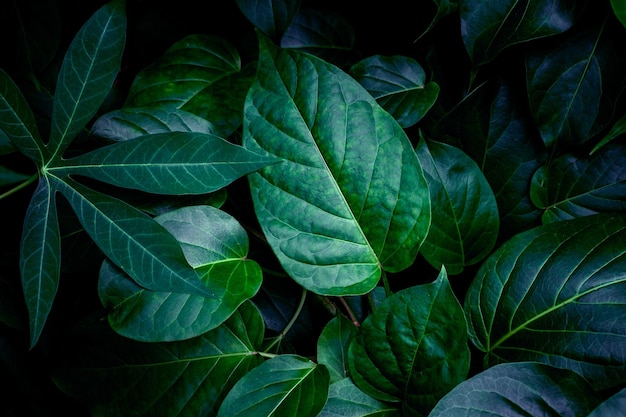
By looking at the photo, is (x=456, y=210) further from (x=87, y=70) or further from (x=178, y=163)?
(x=87, y=70)

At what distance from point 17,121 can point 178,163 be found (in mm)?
177

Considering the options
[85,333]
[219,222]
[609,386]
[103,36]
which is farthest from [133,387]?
[609,386]

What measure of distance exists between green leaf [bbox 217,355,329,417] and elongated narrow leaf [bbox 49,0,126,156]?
0.34 m

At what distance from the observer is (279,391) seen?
0.58 meters

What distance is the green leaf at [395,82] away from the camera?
2.37 feet

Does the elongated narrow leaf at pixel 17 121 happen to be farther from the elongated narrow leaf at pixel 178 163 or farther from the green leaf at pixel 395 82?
the green leaf at pixel 395 82

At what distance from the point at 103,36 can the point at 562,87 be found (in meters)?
0.56

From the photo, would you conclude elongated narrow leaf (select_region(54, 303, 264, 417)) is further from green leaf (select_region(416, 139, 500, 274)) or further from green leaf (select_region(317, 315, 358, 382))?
green leaf (select_region(416, 139, 500, 274))

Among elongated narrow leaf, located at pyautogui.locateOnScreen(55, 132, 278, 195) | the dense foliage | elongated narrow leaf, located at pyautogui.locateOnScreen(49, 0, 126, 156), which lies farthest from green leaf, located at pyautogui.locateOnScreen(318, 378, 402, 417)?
elongated narrow leaf, located at pyautogui.locateOnScreen(49, 0, 126, 156)

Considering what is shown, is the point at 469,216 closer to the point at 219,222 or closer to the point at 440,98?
the point at 440,98

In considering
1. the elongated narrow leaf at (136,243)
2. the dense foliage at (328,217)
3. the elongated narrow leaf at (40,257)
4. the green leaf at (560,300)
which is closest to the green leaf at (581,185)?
the dense foliage at (328,217)

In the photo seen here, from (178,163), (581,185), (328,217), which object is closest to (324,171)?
(328,217)

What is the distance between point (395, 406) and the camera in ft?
2.01

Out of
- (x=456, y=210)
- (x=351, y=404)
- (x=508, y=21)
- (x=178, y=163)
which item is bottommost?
(x=351, y=404)
